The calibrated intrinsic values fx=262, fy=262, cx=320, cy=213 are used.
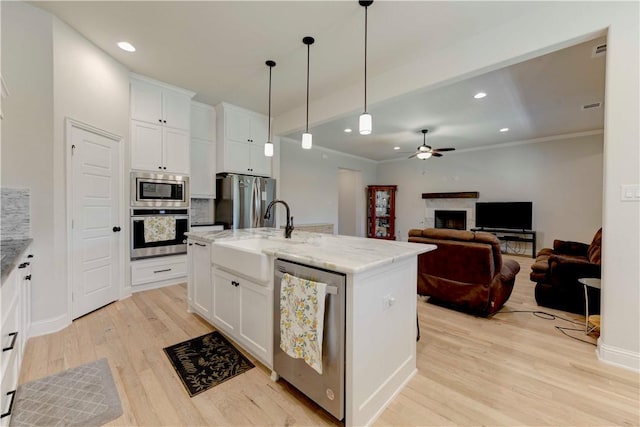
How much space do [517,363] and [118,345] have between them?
328cm

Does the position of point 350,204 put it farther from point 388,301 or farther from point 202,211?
point 388,301

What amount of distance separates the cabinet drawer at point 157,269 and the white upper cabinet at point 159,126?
4.23 ft

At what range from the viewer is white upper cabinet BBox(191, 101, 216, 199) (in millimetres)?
4387

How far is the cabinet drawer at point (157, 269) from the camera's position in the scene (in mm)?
3523

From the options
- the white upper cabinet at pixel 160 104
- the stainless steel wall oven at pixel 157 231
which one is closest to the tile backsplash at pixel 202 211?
the stainless steel wall oven at pixel 157 231

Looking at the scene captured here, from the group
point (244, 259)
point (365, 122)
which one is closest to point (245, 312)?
point (244, 259)

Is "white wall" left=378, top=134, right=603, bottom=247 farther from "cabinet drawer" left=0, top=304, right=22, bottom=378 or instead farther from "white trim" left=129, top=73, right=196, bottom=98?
"cabinet drawer" left=0, top=304, right=22, bottom=378

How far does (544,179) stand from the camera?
20.2 feet

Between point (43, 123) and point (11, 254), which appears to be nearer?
point (11, 254)

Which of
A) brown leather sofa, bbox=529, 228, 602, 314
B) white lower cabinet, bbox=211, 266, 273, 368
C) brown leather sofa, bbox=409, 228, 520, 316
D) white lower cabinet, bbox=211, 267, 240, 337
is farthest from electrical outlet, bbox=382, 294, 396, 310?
brown leather sofa, bbox=529, 228, 602, 314

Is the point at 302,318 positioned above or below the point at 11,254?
below

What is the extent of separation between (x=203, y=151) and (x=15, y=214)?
8.25ft

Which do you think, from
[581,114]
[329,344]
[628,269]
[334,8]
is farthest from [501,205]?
[329,344]

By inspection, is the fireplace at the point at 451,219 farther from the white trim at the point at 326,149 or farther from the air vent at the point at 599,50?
the air vent at the point at 599,50
